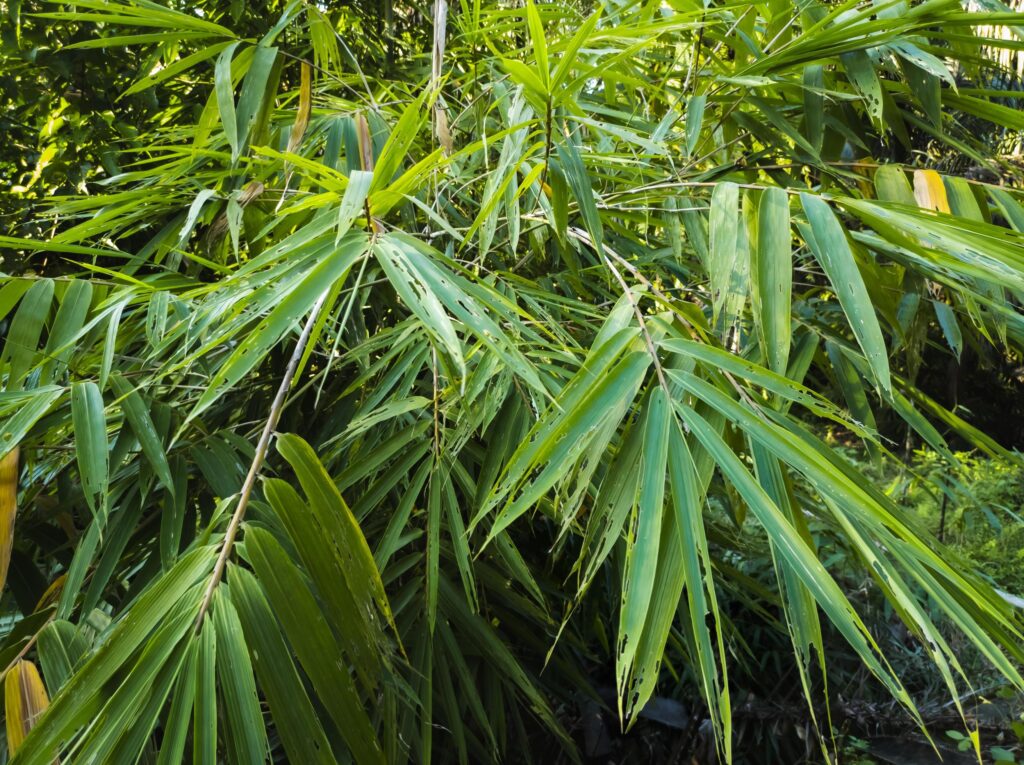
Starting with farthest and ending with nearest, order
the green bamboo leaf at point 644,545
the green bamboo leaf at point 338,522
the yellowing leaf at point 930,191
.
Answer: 1. the yellowing leaf at point 930,191
2. the green bamboo leaf at point 338,522
3. the green bamboo leaf at point 644,545

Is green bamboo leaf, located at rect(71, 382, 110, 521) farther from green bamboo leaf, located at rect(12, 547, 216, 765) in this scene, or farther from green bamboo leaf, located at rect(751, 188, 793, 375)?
green bamboo leaf, located at rect(751, 188, 793, 375)

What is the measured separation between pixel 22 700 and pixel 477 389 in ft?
1.29

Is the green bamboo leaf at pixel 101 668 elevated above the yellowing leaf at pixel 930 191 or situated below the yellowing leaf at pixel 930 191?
below

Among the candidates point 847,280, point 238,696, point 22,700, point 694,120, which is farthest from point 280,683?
point 694,120

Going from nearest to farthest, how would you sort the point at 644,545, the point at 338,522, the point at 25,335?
the point at 644,545 → the point at 338,522 → the point at 25,335

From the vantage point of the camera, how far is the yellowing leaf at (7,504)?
2.15 feet

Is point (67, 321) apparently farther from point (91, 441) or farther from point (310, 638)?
point (310, 638)

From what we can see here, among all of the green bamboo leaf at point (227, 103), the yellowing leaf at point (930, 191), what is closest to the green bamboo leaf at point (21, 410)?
the green bamboo leaf at point (227, 103)

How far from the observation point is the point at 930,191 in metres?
0.70

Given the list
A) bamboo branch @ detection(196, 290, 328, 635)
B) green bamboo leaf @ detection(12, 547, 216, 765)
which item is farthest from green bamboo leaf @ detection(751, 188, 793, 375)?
green bamboo leaf @ detection(12, 547, 216, 765)

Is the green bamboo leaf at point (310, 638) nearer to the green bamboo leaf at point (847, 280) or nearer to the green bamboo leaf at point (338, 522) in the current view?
the green bamboo leaf at point (338, 522)

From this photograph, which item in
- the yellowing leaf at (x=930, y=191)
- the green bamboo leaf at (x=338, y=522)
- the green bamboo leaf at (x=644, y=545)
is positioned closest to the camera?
the green bamboo leaf at (x=644, y=545)

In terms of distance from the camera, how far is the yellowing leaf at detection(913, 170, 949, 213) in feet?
2.27

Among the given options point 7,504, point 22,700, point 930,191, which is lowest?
point 22,700
